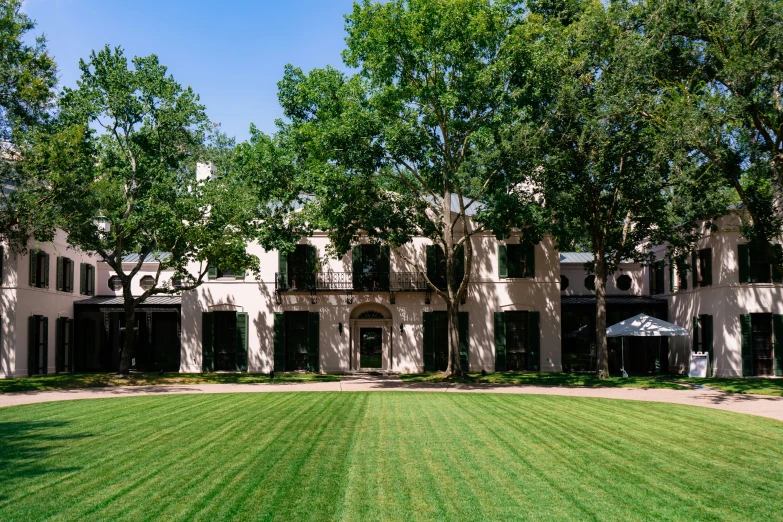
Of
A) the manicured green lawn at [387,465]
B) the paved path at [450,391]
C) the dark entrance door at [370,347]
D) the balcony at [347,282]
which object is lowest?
the paved path at [450,391]

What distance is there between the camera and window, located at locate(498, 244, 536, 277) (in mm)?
30000

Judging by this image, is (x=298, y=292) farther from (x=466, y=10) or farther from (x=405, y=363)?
(x=466, y=10)

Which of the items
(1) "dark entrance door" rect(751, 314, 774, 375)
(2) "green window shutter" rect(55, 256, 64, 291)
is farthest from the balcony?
(1) "dark entrance door" rect(751, 314, 774, 375)

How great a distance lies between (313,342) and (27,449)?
1953 centimetres

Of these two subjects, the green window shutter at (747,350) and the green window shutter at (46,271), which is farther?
the green window shutter at (46,271)

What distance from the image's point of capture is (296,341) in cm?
3000

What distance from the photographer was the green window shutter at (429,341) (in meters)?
29.5

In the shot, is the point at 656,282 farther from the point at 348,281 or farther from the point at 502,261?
the point at 348,281

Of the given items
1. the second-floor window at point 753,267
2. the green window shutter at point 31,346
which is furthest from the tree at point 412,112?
the green window shutter at point 31,346

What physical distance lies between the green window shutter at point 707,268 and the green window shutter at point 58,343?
26708 mm

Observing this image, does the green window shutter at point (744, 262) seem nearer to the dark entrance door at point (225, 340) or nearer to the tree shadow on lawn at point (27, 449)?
the dark entrance door at point (225, 340)

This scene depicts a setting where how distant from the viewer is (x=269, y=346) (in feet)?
97.8

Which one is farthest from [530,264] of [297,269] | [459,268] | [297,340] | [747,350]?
[297,340]

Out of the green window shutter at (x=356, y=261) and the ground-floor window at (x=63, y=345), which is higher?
the green window shutter at (x=356, y=261)
